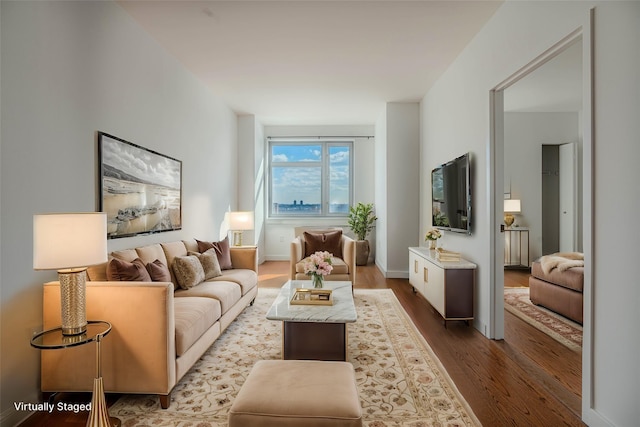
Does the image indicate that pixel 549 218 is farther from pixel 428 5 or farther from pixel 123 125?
pixel 123 125

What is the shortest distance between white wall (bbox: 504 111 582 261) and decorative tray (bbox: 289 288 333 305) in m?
5.15

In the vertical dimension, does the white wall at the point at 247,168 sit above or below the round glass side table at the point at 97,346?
above

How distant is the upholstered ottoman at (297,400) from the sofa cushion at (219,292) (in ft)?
4.85

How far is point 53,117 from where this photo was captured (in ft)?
7.33

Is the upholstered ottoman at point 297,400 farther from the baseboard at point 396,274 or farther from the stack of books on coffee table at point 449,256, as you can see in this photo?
the baseboard at point 396,274

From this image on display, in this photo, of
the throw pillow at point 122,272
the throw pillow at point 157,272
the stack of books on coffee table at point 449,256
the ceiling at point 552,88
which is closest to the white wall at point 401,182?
the ceiling at point 552,88

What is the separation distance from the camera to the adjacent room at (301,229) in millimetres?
1796

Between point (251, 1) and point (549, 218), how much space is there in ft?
21.8

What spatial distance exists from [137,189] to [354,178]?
524 centimetres

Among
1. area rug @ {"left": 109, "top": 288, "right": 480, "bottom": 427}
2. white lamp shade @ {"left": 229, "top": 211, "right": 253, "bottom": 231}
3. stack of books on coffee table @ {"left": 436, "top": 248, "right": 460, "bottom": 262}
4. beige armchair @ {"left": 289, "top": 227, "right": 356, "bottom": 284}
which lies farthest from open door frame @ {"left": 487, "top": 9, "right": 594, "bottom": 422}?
white lamp shade @ {"left": 229, "top": 211, "right": 253, "bottom": 231}

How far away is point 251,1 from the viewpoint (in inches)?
115

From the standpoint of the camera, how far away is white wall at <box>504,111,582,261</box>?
6480 mm

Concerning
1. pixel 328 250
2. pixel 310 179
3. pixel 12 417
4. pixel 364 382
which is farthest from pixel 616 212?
pixel 310 179

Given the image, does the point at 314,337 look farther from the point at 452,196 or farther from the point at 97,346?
the point at 452,196
